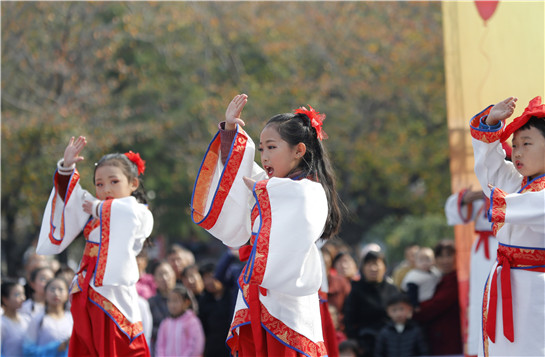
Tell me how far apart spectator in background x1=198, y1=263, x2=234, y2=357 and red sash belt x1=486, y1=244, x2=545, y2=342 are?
10.2ft

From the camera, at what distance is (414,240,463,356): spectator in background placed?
6.29 metres

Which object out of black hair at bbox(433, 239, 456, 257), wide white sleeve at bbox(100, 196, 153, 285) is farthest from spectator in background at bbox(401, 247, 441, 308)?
wide white sleeve at bbox(100, 196, 153, 285)

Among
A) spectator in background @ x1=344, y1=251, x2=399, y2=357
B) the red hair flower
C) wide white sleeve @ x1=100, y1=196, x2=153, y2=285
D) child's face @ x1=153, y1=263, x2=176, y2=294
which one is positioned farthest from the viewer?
child's face @ x1=153, y1=263, x2=176, y2=294

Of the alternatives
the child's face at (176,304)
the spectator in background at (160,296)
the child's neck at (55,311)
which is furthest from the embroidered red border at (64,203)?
the spectator in background at (160,296)

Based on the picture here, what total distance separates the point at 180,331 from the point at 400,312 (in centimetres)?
166

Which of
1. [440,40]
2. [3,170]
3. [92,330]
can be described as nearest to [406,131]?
[440,40]

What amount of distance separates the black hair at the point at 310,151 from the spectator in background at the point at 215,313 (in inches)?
115

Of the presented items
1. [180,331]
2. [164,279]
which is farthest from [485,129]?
[164,279]

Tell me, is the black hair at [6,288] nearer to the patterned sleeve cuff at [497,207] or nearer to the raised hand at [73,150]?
the raised hand at [73,150]

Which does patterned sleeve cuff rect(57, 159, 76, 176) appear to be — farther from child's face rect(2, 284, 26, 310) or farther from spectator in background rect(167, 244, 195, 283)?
spectator in background rect(167, 244, 195, 283)

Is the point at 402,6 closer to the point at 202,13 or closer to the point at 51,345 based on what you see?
the point at 202,13

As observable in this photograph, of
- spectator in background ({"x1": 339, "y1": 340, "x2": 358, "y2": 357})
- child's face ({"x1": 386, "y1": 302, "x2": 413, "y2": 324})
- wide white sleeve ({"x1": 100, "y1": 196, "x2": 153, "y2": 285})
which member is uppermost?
wide white sleeve ({"x1": 100, "y1": 196, "x2": 153, "y2": 285})

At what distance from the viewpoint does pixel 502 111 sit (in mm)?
3455

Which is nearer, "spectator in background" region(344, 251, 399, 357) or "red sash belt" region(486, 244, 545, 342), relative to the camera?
"red sash belt" region(486, 244, 545, 342)
